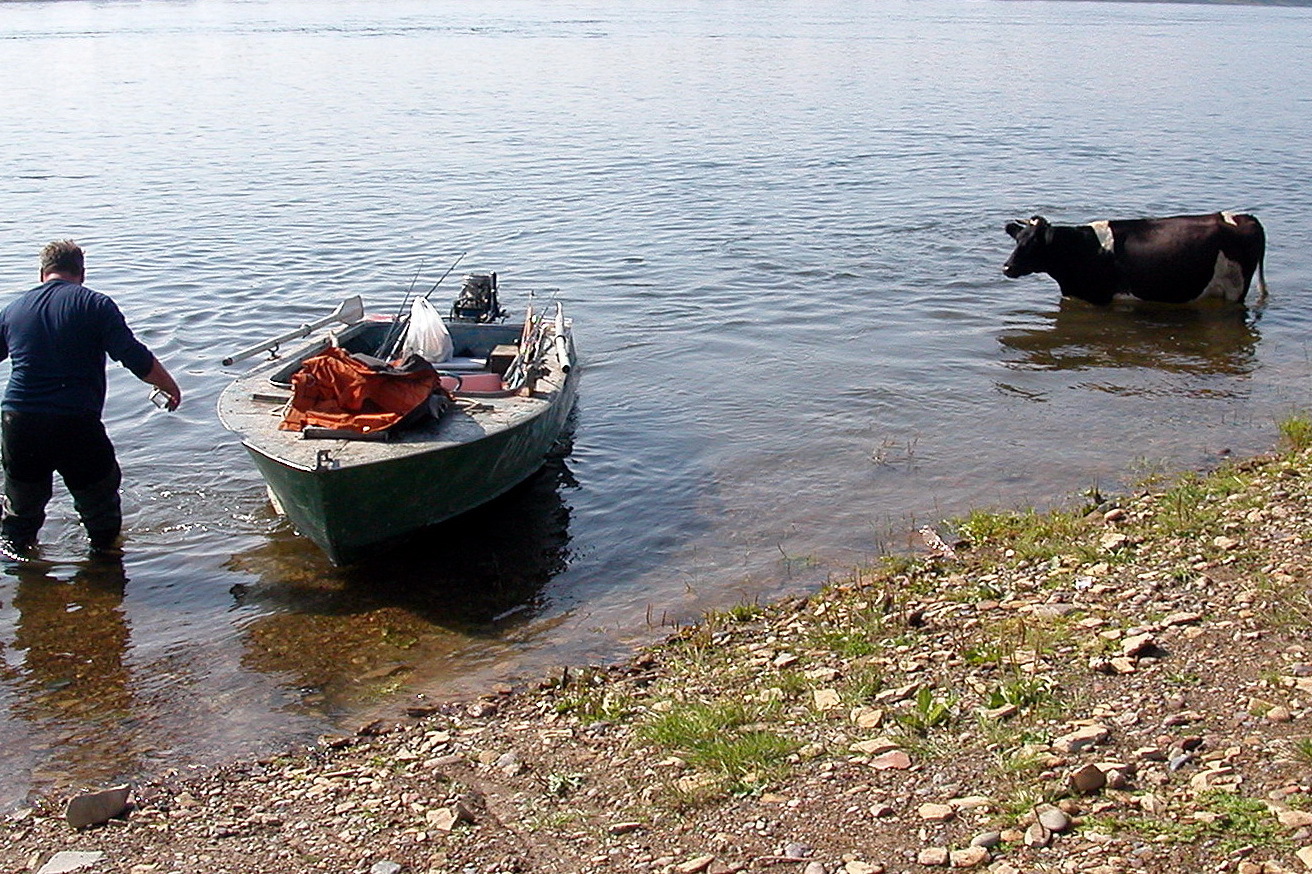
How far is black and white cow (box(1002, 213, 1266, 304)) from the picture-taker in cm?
1741

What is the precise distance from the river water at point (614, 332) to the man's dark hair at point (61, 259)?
7.43 ft

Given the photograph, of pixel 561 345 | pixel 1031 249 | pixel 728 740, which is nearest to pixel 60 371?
pixel 561 345

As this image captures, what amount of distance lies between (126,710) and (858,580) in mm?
4707

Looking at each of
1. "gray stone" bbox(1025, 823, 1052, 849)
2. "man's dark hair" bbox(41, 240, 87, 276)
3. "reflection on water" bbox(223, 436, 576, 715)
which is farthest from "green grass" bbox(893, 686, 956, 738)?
"man's dark hair" bbox(41, 240, 87, 276)

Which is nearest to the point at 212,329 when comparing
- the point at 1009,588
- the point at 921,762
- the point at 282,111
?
the point at 1009,588

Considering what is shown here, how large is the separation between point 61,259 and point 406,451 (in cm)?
285

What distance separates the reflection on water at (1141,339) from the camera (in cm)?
1533

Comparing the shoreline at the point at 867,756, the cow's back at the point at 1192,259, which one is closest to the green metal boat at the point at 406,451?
the shoreline at the point at 867,756

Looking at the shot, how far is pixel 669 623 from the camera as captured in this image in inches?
344

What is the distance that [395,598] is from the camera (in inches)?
369

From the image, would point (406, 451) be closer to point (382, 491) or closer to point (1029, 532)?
point (382, 491)

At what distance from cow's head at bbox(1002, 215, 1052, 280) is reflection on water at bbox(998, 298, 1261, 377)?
70 cm

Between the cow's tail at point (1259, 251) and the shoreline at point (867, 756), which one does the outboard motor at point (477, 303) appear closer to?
the shoreline at point (867, 756)

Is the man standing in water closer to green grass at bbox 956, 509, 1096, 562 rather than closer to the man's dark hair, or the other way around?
the man's dark hair
